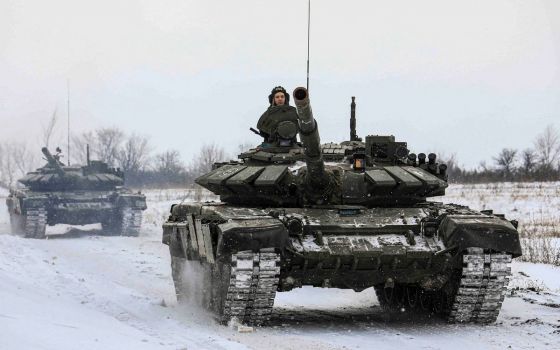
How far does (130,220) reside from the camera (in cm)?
2606

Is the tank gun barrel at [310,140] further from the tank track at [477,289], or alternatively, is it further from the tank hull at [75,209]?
the tank hull at [75,209]

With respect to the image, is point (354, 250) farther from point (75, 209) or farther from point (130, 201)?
point (130, 201)

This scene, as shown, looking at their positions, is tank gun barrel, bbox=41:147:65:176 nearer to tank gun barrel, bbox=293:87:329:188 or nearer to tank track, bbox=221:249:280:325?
tank gun barrel, bbox=293:87:329:188

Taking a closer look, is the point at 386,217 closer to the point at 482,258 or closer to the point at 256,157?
the point at 482,258

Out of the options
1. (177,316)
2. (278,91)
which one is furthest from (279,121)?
(177,316)

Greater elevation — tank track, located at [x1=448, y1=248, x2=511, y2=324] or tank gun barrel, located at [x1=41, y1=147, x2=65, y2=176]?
tank gun barrel, located at [x1=41, y1=147, x2=65, y2=176]

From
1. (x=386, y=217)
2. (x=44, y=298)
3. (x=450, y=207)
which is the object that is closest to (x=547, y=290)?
(x=450, y=207)

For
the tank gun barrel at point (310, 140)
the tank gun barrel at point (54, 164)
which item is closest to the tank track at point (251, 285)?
the tank gun barrel at point (310, 140)

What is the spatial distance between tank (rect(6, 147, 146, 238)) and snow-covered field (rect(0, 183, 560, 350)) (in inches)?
255

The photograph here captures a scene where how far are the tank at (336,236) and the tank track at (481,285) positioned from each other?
0.01m

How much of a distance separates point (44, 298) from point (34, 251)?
28.1 ft

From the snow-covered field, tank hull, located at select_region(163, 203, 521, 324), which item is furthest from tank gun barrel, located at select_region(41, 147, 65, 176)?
tank hull, located at select_region(163, 203, 521, 324)

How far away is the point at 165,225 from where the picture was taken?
13.8 m

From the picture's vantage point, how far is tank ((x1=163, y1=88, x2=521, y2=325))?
10.2 meters
